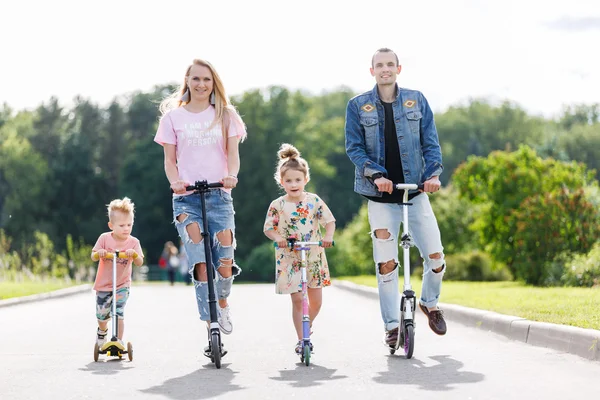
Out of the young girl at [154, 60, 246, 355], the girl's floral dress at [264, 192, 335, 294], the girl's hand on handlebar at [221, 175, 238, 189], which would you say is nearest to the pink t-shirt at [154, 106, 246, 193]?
the young girl at [154, 60, 246, 355]


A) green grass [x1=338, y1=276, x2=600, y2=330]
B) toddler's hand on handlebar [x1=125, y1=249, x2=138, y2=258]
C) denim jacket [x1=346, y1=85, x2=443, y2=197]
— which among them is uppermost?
denim jacket [x1=346, y1=85, x2=443, y2=197]

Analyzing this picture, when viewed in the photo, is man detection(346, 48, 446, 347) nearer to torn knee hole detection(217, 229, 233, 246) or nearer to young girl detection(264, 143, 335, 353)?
young girl detection(264, 143, 335, 353)

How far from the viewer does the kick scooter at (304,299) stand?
25.0ft

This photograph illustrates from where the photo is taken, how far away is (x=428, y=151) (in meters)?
8.38

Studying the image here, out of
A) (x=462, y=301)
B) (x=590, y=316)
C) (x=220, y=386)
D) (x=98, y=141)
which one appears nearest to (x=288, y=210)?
(x=220, y=386)

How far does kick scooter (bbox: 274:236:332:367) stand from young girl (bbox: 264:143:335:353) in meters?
0.10

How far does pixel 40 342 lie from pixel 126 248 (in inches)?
80.9

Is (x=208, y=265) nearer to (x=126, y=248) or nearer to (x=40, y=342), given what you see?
(x=126, y=248)

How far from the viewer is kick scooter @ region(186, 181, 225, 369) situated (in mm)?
7611

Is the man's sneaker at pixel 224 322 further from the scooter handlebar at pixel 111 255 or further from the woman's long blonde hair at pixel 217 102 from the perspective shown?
the woman's long blonde hair at pixel 217 102

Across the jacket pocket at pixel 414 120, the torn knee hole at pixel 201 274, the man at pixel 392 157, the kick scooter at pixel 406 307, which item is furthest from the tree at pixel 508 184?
the torn knee hole at pixel 201 274

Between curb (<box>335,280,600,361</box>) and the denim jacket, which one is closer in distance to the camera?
curb (<box>335,280,600,361</box>)

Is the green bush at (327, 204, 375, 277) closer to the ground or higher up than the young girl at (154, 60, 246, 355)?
closer to the ground

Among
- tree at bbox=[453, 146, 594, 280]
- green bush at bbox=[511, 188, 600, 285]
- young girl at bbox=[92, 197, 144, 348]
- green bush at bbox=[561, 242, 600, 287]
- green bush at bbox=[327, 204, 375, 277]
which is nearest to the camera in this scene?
young girl at bbox=[92, 197, 144, 348]
